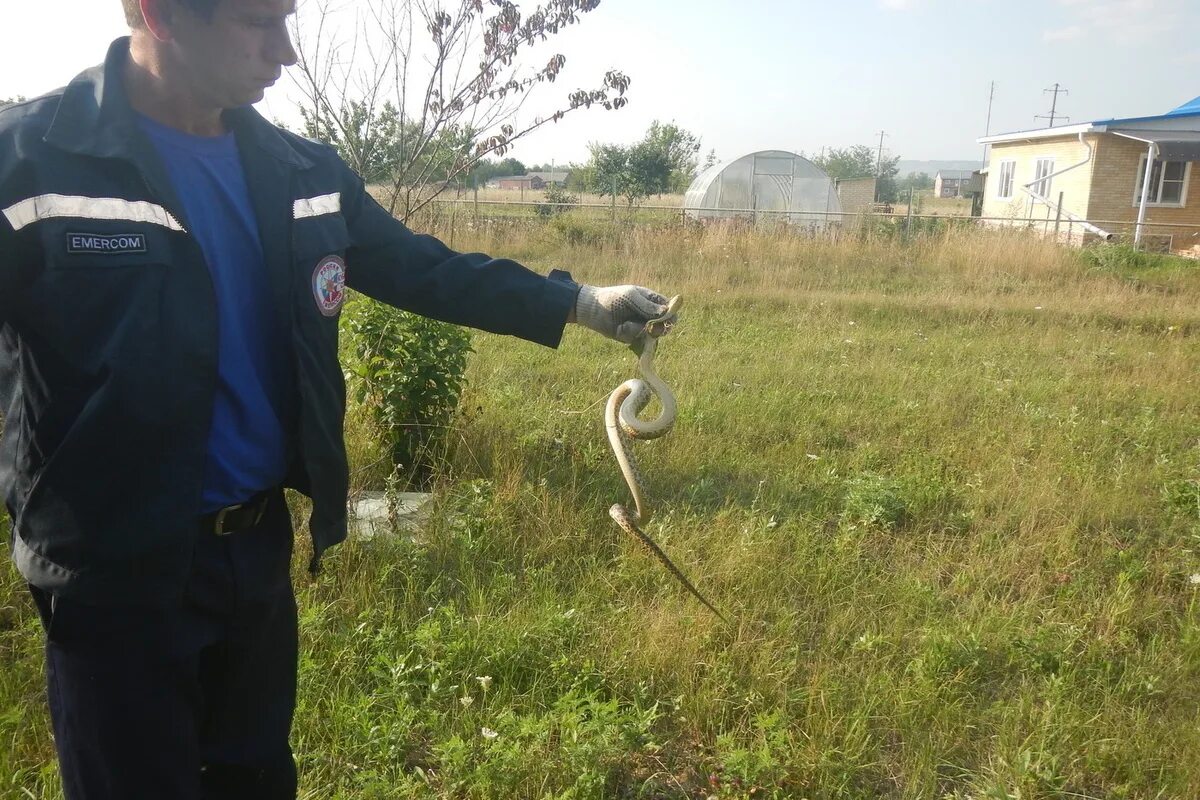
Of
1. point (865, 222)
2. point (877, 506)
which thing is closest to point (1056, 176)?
point (865, 222)

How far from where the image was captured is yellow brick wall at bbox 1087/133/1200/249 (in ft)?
72.0

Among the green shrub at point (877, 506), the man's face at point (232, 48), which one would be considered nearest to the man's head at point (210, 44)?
the man's face at point (232, 48)

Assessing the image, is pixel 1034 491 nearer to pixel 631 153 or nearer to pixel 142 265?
pixel 142 265

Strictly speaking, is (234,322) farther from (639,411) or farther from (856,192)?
(856,192)

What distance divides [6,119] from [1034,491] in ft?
15.0

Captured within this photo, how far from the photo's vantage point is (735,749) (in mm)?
2711

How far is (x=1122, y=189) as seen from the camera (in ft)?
72.6

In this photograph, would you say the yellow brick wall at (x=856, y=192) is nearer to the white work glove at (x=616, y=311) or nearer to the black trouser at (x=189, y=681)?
the white work glove at (x=616, y=311)

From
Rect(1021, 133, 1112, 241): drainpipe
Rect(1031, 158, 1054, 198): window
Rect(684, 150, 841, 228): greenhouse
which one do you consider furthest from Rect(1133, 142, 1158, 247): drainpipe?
Rect(684, 150, 841, 228): greenhouse

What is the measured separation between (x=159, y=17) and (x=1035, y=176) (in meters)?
28.0

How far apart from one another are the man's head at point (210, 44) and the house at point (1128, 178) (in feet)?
69.1

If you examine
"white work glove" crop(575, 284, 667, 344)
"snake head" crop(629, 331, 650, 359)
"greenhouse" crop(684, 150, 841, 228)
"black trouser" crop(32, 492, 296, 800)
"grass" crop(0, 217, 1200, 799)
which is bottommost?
"grass" crop(0, 217, 1200, 799)

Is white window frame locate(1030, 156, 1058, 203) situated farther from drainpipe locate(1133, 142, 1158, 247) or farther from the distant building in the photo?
the distant building

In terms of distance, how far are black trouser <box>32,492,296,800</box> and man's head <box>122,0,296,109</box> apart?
0.86 metres
